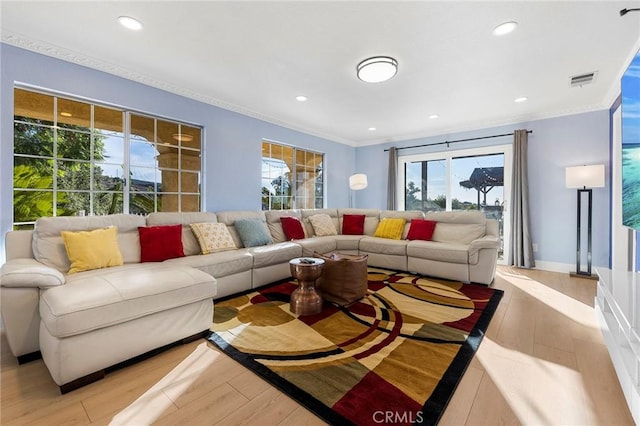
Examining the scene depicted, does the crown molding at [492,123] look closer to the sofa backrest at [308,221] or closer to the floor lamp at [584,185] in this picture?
the floor lamp at [584,185]

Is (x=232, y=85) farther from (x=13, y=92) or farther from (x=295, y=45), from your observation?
(x=13, y=92)

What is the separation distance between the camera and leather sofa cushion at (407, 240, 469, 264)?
3531 mm

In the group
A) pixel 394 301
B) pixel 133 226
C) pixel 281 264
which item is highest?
pixel 133 226

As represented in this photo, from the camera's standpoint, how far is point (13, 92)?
2.46 metres

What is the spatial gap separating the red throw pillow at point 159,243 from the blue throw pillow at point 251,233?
777 mm

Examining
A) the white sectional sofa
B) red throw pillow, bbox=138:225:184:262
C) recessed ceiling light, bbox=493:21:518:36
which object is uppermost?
recessed ceiling light, bbox=493:21:518:36

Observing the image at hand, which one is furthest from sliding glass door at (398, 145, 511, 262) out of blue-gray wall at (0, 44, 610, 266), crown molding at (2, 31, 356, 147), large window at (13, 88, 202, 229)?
large window at (13, 88, 202, 229)

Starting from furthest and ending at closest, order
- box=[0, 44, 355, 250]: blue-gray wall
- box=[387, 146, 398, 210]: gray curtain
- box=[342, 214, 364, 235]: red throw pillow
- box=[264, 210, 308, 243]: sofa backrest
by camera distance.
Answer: box=[387, 146, 398, 210]: gray curtain, box=[342, 214, 364, 235]: red throw pillow, box=[264, 210, 308, 243]: sofa backrest, box=[0, 44, 355, 250]: blue-gray wall

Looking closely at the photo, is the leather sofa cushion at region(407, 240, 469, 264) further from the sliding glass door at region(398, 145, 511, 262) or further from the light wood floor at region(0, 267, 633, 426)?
the sliding glass door at region(398, 145, 511, 262)

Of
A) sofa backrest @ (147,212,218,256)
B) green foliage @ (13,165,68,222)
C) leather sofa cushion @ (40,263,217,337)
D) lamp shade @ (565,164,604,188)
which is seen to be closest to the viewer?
leather sofa cushion @ (40,263,217,337)

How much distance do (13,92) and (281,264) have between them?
302 centimetres

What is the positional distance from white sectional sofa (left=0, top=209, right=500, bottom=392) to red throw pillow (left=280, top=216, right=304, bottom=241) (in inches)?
17.5

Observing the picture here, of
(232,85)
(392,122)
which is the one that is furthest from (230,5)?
(392,122)

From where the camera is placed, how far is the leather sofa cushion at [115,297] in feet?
5.04
